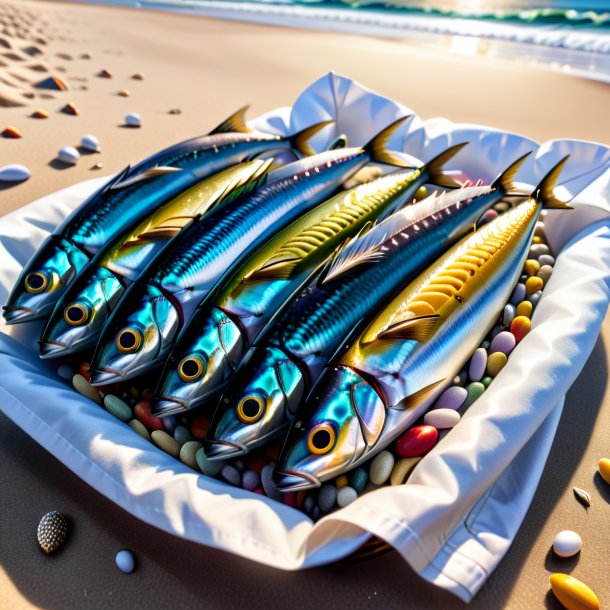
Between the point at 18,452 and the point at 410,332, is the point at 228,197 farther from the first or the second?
the point at 18,452

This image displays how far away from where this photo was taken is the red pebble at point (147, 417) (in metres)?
1.12

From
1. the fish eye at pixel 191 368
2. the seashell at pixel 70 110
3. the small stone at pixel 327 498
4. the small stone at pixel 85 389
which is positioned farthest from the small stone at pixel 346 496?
the seashell at pixel 70 110

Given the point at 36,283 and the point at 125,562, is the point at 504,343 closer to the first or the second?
the point at 125,562

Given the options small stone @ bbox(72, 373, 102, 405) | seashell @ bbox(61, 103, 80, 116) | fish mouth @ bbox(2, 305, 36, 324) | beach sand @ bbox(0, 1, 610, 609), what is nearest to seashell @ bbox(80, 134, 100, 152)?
beach sand @ bbox(0, 1, 610, 609)

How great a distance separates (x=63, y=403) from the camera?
3.44 feet

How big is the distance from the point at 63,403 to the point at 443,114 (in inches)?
98.6

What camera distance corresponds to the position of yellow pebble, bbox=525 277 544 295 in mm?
1396

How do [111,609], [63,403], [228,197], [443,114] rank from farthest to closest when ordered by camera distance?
[443,114] → [228,197] → [63,403] → [111,609]

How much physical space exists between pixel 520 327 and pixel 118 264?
0.89 meters

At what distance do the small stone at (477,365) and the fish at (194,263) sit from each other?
0.54 m

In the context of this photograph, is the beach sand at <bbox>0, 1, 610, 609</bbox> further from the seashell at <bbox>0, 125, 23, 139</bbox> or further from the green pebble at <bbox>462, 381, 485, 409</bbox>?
the green pebble at <bbox>462, 381, 485, 409</bbox>

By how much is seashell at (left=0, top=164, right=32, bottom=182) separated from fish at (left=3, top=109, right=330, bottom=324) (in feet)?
2.21

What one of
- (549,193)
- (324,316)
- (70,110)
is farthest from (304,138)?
(70,110)

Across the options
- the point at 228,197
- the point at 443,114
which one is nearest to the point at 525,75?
the point at 443,114
